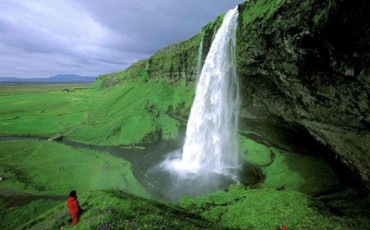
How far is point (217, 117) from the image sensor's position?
125 feet

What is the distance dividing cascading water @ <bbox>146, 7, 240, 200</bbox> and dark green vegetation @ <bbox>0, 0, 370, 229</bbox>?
1.81 meters

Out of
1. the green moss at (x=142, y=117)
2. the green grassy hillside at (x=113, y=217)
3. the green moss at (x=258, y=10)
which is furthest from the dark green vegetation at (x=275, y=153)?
the green moss at (x=142, y=117)

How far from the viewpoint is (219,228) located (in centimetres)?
1545

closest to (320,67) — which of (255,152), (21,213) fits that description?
(255,152)

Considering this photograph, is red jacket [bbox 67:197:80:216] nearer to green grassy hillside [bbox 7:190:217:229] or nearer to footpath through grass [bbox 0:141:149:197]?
green grassy hillside [bbox 7:190:217:229]

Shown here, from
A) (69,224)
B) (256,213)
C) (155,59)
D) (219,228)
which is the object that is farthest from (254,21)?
(155,59)

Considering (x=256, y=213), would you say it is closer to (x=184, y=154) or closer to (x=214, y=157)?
(x=214, y=157)

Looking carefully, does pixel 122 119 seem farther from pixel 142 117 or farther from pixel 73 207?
pixel 73 207

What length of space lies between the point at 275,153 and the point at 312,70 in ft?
50.1

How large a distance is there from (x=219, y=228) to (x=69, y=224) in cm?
783

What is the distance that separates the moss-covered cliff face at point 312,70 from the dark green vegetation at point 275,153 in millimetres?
87

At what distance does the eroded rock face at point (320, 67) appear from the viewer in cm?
1764

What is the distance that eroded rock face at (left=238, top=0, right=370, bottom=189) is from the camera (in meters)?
17.6

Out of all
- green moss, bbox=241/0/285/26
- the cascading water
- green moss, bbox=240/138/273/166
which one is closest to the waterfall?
the cascading water
